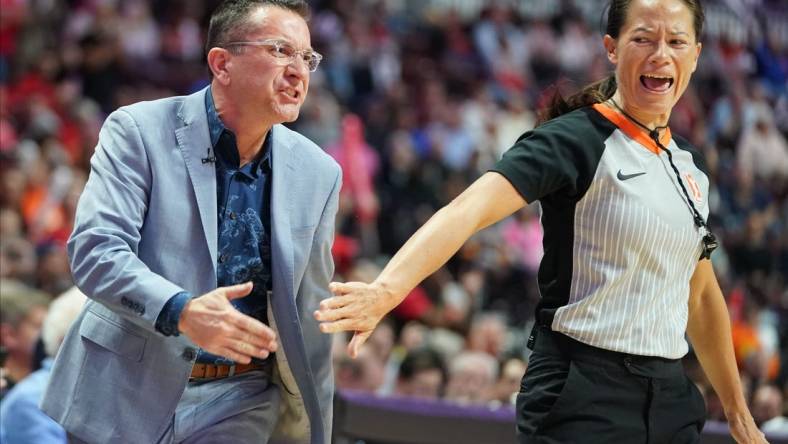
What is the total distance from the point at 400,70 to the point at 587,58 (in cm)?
303

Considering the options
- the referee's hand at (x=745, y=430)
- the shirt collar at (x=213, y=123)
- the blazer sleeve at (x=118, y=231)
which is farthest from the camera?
the referee's hand at (x=745, y=430)

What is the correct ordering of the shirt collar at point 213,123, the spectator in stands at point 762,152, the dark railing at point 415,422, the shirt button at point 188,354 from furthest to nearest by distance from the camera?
the spectator in stands at point 762,152 < the dark railing at point 415,422 < the shirt collar at point 213,123 < the shirt button at point 188,354

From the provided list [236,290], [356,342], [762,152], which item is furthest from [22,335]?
[762,152]

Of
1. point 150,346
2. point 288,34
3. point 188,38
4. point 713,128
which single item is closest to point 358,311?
point 150,346

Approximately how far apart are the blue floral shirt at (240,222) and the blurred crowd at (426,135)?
2266mm

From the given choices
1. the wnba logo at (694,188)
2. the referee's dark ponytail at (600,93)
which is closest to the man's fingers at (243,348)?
the referee's dark ponytail at (600,93)

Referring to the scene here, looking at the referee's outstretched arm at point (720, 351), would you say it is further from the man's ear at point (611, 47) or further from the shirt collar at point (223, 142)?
the shirt collar at point (223, 142)

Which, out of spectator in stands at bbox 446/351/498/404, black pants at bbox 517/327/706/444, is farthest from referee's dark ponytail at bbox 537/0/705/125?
spectator in stands at bbox 446/351/498/404

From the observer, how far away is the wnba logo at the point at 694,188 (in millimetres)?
3381

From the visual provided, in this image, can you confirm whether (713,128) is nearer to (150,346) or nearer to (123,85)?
(123,85)

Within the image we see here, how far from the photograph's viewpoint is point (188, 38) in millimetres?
12523

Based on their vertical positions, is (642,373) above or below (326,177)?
below

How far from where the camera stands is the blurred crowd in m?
8.20

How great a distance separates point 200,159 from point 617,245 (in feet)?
3.87
